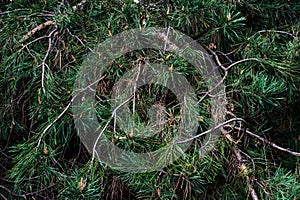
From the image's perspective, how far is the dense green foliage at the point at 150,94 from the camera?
2.75 ft

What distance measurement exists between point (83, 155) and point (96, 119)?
146 mm

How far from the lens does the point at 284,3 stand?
1.08 meters

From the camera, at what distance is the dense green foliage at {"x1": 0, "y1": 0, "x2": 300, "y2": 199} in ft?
2.75

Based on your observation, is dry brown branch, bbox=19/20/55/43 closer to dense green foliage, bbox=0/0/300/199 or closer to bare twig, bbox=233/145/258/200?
dense green foliage, bbox=0/0/300/199

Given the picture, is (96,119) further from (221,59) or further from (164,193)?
(221,59)

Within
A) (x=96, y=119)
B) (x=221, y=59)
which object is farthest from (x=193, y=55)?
(x=96, y=119)

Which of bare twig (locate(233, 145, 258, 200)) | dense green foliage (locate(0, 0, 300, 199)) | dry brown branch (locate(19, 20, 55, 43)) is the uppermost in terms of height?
dry brown branch (locate(19, 20, 55, 43))

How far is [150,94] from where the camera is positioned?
2.97ft

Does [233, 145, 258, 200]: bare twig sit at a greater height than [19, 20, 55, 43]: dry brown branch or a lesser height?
lesser

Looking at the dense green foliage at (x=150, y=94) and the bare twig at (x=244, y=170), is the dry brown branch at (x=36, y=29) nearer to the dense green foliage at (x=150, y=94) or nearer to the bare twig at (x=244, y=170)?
the dense green foliage at (x=150, y=94)

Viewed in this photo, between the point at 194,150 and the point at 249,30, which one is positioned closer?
the point at 194,150

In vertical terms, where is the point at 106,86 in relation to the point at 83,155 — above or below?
above

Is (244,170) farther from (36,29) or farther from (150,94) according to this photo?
(36,29)

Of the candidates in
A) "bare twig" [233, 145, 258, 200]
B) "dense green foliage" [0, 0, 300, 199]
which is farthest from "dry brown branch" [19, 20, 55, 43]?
"bare twig" [233, 145, 258, 200]
